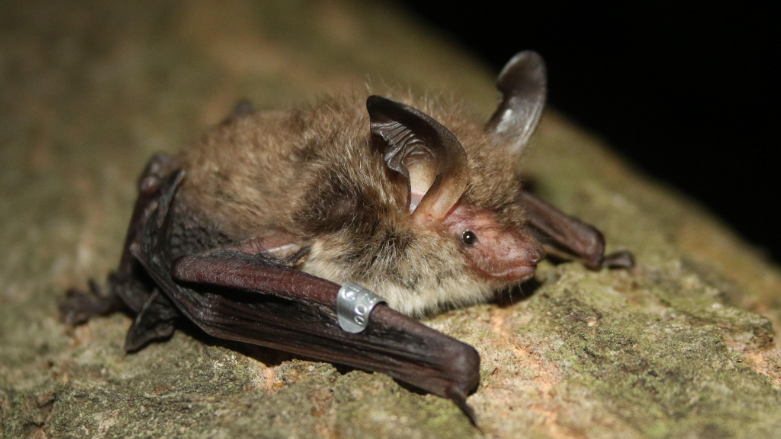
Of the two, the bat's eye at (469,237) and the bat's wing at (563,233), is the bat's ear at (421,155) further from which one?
the bat's wing at (563,233)

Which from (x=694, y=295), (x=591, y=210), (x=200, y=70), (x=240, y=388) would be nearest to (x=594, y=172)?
(x=591, y=210)

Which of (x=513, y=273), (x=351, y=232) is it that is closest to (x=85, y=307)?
(x=351, y=232)

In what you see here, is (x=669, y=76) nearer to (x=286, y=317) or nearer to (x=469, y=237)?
(x=469, y=237)

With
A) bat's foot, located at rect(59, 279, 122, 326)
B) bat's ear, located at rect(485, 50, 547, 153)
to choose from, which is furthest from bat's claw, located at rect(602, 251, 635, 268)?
bat's foot, located at rect(59, 279, 122, 326)

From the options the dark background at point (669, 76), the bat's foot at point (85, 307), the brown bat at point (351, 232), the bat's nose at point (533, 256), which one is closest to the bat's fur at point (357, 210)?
the brown bat at point (351, 232)

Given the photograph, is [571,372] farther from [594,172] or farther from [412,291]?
[594,172]

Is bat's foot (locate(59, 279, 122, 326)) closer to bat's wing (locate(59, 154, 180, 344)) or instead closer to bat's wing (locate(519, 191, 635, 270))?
bat's wing (locate(59, 154, 180, 344))
